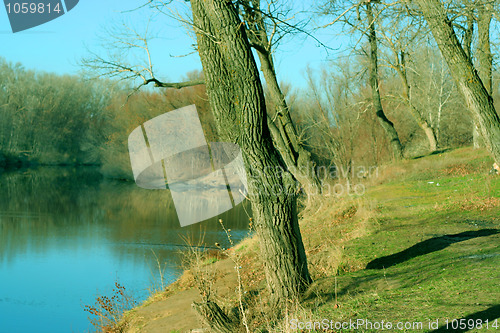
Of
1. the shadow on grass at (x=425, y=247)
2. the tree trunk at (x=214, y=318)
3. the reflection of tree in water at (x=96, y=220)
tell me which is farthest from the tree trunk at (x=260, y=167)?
the reflection of tree in water at (x=96, y=220)

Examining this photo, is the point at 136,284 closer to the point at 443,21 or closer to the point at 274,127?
Answer: the point at 274,127

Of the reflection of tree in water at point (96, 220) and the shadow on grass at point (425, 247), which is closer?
the shadow on grass at point (425, 247)

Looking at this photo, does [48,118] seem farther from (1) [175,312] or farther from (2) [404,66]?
(1) [175,312]

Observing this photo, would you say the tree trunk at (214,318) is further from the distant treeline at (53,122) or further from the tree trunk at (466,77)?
the distant treeline at (53,122)

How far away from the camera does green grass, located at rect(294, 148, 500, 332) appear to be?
5234mm

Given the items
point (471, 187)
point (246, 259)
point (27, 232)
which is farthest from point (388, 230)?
point (27, 232)

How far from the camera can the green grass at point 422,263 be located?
5.23 meters

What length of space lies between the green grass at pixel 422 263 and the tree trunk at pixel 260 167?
1.60ft

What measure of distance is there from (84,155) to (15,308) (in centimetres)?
5680

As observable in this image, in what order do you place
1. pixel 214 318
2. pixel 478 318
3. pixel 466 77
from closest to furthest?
pixel 478 318 < pixel 214 318 < pixel 466 77

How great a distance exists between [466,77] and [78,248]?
14924 millimetres

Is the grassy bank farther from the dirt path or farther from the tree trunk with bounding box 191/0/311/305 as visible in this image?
the tree trunk with bounding box 191/0/311/305

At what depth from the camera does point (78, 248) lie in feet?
61.6

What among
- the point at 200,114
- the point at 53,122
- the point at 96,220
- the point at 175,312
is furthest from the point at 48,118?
the point at 175,312
